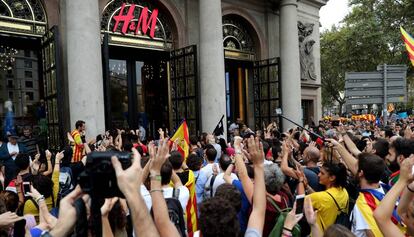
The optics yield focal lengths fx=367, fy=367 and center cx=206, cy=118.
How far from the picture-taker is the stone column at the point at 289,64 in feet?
58.7

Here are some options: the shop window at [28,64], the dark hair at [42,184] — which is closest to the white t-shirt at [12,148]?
the dark hair at [42,184]

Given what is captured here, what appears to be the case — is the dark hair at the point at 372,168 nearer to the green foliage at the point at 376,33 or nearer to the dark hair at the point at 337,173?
the dark hair at the point at 337,173

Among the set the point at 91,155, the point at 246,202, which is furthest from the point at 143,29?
the point at 91,155

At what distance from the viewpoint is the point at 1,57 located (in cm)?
1608

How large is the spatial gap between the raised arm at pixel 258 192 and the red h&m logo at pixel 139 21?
40.0 ft

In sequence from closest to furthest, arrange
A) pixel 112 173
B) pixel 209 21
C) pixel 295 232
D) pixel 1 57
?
pixel 112 173 → pixel 295 232 → pixel 209 21 → pixel 1 57

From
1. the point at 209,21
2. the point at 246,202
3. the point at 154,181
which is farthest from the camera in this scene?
the point at 209,21

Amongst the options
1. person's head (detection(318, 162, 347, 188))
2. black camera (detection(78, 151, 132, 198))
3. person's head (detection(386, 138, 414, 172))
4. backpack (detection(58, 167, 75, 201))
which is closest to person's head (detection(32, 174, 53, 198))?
backpack (detection(58, 167, 75, 201))

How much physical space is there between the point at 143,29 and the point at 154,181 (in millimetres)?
12885

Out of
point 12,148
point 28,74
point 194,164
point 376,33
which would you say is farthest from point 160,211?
point 376,33

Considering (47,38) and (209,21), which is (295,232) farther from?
(209,21)

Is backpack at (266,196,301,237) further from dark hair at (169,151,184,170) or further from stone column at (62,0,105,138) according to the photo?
stone column at (62,0,105,138)

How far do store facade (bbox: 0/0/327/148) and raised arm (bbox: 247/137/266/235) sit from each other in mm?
8408

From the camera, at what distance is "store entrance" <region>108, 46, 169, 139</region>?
629 inches
